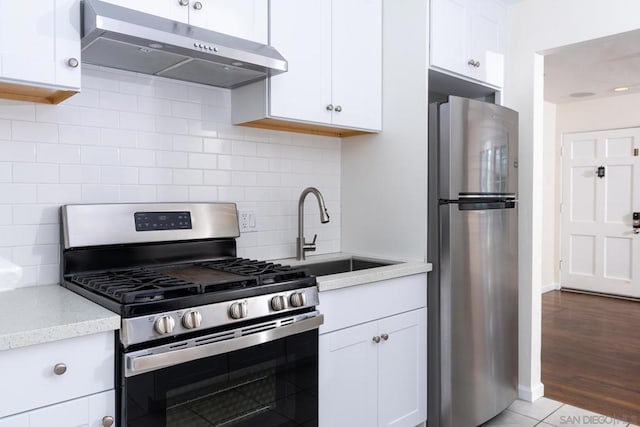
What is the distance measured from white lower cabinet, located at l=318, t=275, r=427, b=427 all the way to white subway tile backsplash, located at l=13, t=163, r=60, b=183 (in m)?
1.15

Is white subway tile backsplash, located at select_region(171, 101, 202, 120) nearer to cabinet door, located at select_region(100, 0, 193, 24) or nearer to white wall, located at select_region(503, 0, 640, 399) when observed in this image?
cabinet door, located at select_region(100, 0, 193, 24)

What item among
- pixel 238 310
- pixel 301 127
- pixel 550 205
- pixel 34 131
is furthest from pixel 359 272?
pixel 550 205

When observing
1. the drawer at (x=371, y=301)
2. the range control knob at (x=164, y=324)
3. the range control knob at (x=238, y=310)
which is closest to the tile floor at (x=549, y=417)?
the drawer at (x=371, y=301)

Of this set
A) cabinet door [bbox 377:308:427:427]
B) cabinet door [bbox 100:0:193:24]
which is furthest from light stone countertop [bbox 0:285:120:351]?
cabinet door [bbox 377:308:427:427]

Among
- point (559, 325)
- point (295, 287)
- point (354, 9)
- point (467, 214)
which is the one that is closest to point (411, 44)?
point (354, 9)

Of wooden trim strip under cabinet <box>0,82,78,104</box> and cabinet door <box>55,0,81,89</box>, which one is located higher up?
cabinet door <box>55,0,81,89</box>

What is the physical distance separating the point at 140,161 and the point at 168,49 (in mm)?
544

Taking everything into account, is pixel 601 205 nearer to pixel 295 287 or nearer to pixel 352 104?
pixel 352 104

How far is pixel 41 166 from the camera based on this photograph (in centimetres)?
180

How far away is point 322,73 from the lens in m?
2.33

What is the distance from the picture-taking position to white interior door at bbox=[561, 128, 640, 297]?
565cm

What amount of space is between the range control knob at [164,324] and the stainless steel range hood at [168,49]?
91 cm

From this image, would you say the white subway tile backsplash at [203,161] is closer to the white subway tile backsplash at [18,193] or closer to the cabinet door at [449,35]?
the white subway tile backsplash at [18,193]

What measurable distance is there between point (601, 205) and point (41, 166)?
239 inches
